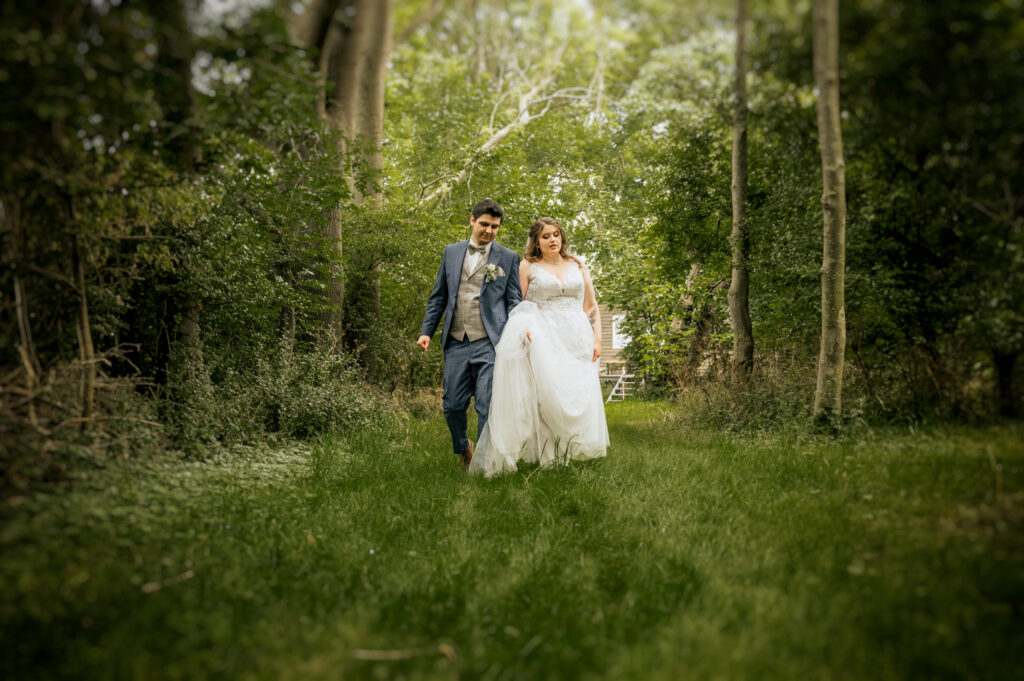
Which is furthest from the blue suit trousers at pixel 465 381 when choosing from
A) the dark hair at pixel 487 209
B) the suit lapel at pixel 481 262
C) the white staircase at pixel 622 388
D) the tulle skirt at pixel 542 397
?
the white staircase at pixel 622 388

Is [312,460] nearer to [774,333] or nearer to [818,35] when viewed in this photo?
[818,35]

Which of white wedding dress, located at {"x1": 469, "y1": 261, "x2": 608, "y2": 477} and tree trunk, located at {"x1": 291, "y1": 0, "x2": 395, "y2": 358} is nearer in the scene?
tree trunk, located at {"x1": 291, "y1": 0, "x2": 395, "y2": 358}

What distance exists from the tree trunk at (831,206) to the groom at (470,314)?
2694 mm

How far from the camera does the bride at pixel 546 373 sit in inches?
213

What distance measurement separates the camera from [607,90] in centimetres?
562

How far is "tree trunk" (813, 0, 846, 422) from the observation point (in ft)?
12.1

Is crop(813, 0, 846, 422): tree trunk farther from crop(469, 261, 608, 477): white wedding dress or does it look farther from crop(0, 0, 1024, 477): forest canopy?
crop(469, 261, 608, 477): white wedding dress

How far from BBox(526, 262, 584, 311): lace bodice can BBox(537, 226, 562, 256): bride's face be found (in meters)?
0.19

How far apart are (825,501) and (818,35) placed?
2.77m

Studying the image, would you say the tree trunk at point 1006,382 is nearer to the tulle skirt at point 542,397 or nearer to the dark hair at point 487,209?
the tulle skirt at point 542,397

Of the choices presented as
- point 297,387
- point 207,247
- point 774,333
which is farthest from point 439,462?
point 774,333

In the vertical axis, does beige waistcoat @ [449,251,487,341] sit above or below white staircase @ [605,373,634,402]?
above

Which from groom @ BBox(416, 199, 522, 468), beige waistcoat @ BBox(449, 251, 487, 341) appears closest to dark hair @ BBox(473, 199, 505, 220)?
groom @ BBox(416, 199, 522, 468)

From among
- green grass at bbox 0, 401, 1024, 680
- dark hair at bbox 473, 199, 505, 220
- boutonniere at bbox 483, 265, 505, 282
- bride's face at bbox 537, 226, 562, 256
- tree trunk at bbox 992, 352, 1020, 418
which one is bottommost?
green grass at bbox 0, 401, 1024, 680
